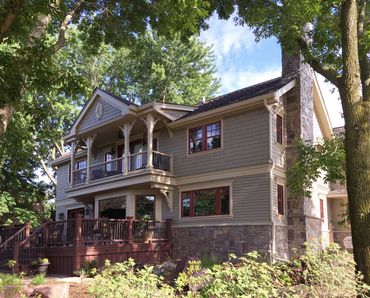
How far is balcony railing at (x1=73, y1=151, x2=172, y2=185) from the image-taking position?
741 inches

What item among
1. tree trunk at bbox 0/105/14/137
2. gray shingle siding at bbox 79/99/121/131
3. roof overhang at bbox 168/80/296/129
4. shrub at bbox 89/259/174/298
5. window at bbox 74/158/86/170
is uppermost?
gray shingle siding at bbox 79/99/121/131

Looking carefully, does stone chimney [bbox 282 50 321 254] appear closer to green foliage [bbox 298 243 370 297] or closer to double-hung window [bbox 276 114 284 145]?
double-hung window [bbox 276 114 284 145]

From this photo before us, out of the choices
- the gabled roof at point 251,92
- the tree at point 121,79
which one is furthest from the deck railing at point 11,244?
the tree at point 121,79

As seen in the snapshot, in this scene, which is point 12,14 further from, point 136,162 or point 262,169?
point 136,162

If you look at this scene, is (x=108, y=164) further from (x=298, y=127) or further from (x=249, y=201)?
(x=298, y=127)

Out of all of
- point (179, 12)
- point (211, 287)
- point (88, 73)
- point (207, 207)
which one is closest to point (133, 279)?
point (211, 287)

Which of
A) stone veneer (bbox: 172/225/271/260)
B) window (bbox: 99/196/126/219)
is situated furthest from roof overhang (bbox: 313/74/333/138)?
window (bbox: 99/196/126/219)

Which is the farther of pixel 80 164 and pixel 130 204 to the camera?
pixel 80 164

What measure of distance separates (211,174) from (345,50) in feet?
35.9

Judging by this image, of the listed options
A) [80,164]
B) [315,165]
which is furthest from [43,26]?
[80,164]

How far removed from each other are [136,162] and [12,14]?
48.9ft

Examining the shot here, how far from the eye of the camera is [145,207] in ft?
64.3

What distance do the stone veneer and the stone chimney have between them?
1.69m

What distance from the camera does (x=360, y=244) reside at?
19.6 feet
